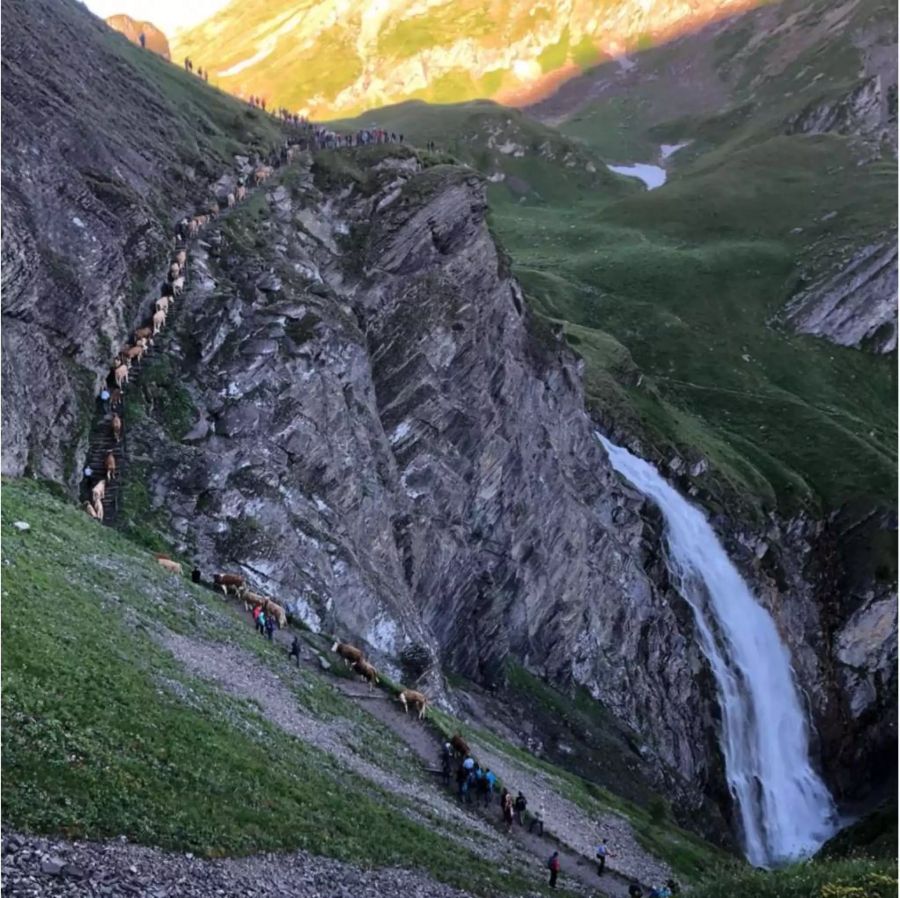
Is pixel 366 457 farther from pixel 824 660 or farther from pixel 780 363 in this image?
pixel 780 363

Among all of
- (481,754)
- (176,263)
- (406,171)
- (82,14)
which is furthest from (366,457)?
(82,14)

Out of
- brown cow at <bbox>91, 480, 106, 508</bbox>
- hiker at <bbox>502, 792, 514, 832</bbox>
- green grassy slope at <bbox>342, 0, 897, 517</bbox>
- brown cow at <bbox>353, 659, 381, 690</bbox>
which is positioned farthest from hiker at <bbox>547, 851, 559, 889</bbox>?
green grassy slope at <bbox>342, 0, 897, 517</bbox>

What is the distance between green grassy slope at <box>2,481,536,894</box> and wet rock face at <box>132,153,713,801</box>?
10968 millimetres

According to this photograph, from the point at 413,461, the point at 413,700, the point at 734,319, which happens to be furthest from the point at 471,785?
the point at 734,319

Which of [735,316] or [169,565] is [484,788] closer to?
[169,565]

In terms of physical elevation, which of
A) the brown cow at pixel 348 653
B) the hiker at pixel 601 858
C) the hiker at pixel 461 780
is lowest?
A: the hiker at pixel 601 858

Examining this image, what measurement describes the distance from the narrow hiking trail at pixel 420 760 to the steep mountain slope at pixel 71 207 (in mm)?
14407

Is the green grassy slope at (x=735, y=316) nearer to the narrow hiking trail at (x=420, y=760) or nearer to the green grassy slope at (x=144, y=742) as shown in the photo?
the narrow hiking trail at (x=420, y=760)

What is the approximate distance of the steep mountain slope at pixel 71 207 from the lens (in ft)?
138

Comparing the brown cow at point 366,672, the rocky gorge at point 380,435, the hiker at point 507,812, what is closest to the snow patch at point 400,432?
the rocky gorge at point 380,435

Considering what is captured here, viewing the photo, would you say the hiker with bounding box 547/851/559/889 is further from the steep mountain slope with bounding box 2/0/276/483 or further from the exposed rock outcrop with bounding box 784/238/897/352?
the exposed rock outcrop with bounding box 784/238/897/352

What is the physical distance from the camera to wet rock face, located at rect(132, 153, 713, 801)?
1909 inches

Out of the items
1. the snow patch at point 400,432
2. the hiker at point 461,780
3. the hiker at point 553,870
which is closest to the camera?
the hiker at point 553,870

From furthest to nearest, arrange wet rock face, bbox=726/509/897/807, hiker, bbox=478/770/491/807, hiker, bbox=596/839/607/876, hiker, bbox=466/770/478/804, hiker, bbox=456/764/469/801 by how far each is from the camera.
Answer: wet rock face, bbox=726/509/897/807
hiker, bbox=596/839/607/876
hiker, bbox=478/770/491/807
hiker, bbox=466/770/478/804
hiker, bbox=456/764/469/801
